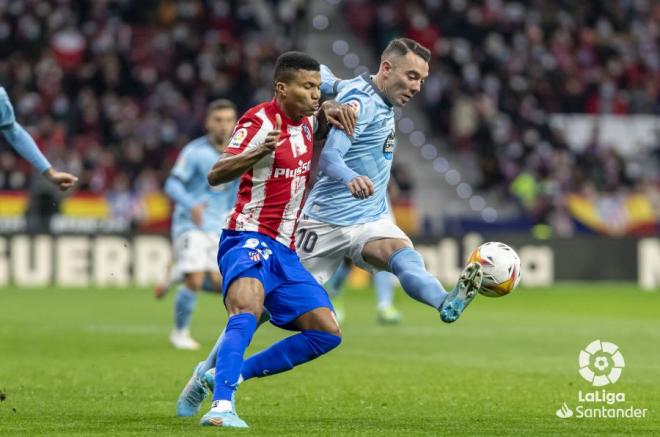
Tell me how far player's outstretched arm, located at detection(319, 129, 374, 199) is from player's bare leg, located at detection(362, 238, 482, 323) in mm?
622

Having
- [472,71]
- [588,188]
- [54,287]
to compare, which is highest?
[472,71]

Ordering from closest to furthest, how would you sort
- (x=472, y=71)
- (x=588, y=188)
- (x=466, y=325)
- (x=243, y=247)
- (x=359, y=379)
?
(x=243, y=247) < (x=359, y=379) < (x=466, y=325) < (x=588, y=188) < (x=472, y=71)

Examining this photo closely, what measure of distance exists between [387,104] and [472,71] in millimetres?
21176

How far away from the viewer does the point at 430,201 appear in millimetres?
27750

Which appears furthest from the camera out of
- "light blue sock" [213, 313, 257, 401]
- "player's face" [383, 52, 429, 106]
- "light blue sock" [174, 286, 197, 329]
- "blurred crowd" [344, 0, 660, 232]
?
"blurred crowd" [344, 0, 660, 232]

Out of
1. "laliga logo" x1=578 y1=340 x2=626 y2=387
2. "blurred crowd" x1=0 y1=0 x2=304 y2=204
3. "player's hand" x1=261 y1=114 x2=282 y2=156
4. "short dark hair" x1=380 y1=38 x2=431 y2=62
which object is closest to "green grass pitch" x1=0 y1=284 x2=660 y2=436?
"laliga logo" x1=578 y1=340 x2=626 y2=387

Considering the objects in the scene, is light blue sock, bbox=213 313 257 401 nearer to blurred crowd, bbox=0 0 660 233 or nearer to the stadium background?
the stadium background

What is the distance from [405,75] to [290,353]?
6.48ft

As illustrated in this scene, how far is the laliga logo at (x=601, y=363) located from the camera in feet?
33.1

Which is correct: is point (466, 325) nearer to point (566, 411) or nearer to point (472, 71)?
point (566, 411)

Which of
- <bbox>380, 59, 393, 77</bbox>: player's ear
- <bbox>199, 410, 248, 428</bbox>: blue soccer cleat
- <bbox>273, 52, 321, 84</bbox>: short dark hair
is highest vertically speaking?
<bbox>380, 59, 393, 77</bbox>: player's ear

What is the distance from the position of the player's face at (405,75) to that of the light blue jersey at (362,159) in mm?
126

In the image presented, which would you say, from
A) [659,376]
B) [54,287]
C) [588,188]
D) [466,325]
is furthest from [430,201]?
[659,376]

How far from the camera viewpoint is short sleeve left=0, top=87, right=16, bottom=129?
8.65 metres
